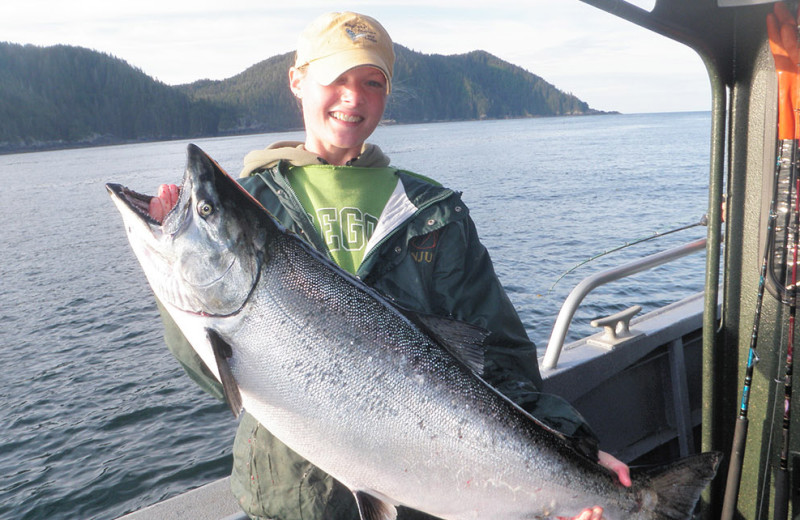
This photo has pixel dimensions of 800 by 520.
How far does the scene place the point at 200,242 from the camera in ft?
6.50

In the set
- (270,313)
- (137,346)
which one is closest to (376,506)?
(270,313)

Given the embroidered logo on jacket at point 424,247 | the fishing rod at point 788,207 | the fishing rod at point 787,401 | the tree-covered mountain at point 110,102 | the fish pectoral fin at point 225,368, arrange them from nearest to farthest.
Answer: the fish pectoral fin at point 225,368 < the embroidered logo on jacket at point 424,247 < the fishing rod at point 788,207 < the fishing rod at point 787,401 < the tree-covered mountain at point 110,102

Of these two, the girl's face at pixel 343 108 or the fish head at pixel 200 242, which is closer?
the fish head at pixel 200 242

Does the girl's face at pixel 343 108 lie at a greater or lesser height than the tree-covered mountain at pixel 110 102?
lesser

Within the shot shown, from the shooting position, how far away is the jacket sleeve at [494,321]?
2383 millimetres

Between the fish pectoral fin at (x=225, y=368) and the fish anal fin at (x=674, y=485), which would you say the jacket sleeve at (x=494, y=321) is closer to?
the fish anal fin at (x=674, y=485)

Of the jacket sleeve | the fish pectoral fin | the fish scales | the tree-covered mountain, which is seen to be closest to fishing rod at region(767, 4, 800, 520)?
the jacket sleeve

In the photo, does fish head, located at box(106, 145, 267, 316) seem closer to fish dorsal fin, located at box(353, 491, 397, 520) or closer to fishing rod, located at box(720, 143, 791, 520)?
fish dorsal fin, located at box(353, 491, 397, 520)

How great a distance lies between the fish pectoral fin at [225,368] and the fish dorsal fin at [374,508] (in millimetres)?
503

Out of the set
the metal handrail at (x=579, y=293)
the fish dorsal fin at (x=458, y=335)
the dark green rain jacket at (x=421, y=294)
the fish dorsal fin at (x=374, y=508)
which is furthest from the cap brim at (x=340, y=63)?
the metal handrail at (x=579, y=293)

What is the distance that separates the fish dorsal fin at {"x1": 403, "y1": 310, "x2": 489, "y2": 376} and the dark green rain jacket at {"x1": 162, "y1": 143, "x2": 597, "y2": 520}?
20 centimetres

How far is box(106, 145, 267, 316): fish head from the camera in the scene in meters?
1.97

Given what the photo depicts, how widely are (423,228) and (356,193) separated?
0.34m

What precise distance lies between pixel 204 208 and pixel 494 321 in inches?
46.0
